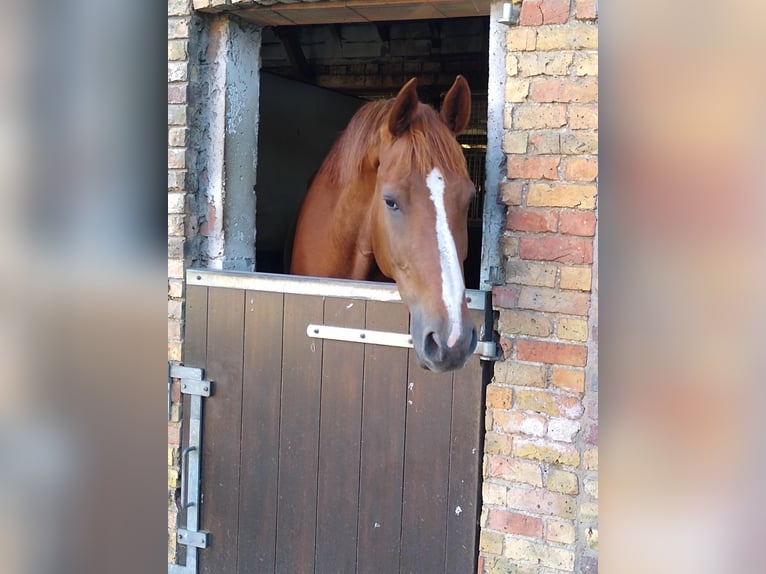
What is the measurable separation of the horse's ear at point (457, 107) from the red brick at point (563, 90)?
8.7 inches

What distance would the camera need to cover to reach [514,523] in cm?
207

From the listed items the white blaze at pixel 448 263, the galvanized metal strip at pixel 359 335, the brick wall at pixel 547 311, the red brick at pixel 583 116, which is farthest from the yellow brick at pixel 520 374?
the red brick at pixel 583 116

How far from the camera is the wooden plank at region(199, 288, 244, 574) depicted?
242 centimetres

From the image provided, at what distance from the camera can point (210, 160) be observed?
8.20 feet

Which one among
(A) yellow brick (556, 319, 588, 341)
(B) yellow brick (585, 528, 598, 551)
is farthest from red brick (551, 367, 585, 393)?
(B) yellow brick (585, 528, 598, 551)

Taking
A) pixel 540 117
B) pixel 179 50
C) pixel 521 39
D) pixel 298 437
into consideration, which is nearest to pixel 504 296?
pixel 540 117

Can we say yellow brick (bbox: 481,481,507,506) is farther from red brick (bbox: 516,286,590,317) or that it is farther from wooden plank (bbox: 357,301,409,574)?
red brick (bbox: 516,286,590,317)

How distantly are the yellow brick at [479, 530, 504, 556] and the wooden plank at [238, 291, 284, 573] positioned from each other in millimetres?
798

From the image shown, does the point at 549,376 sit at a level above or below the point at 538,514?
above
